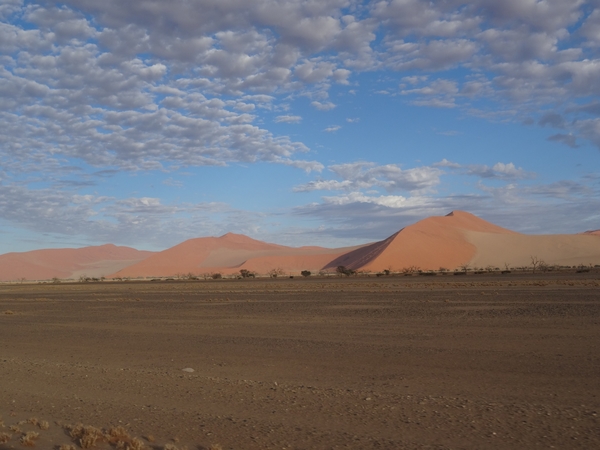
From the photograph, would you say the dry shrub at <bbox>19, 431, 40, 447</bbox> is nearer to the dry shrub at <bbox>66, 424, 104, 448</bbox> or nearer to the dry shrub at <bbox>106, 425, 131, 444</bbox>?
the dry shrub at <bbox>66, 424, 104, 448</bbox>

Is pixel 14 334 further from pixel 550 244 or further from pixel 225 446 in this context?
pixel 550 244

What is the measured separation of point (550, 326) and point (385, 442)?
14.1m

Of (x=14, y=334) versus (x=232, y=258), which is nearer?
(x=14, y=334)

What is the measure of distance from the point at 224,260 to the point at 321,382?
170502 millimetres

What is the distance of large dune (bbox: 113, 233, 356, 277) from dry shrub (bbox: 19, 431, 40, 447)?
133306mm

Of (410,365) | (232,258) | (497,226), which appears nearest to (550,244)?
(497,226)

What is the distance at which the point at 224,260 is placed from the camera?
180 meters

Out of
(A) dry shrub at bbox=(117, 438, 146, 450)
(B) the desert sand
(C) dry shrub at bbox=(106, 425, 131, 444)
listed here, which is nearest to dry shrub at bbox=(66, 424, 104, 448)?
(C) dry shrub at bbox=(106, 425, 131, 444)

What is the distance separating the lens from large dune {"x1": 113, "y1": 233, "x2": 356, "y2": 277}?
153375 millimetres

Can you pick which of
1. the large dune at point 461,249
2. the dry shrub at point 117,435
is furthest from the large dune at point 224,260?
the dry shrub at point 117,435

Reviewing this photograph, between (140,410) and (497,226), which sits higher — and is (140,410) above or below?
below

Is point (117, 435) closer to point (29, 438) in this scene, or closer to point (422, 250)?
point (29, 438)

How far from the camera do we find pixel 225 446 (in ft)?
24.1

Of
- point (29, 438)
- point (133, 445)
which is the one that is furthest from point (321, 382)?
point (29, 438)
